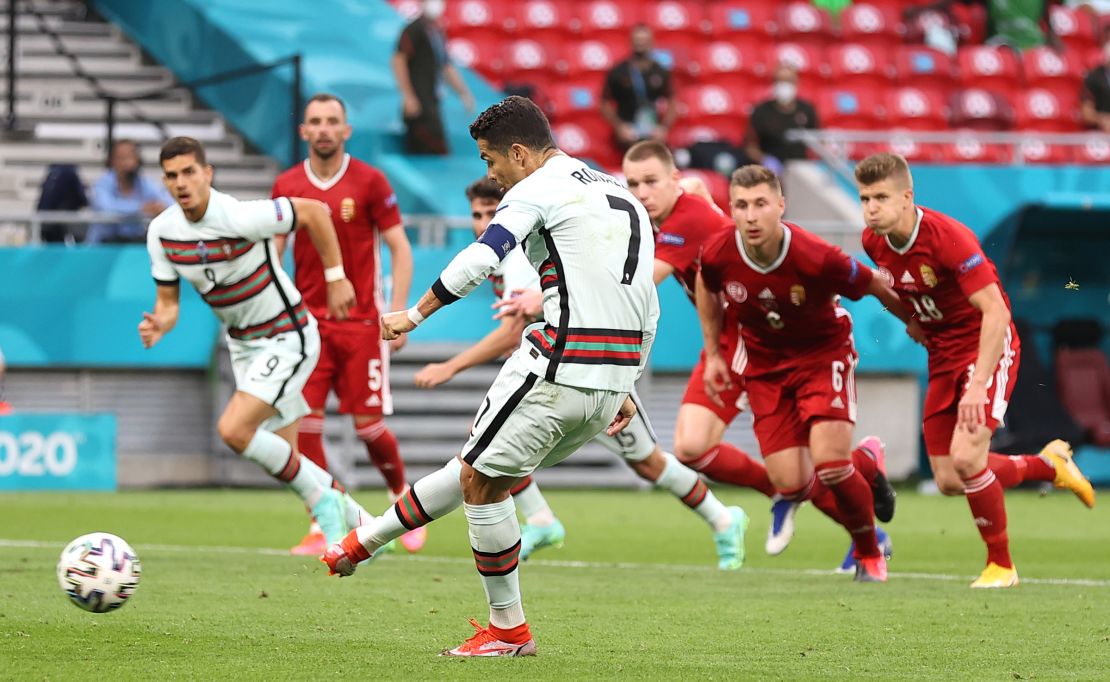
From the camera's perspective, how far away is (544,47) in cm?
2014

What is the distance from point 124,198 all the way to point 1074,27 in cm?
1240

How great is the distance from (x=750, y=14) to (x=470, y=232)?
6656 mm

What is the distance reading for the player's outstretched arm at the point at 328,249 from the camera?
913cm

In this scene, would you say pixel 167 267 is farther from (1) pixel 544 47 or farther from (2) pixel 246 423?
(1) pixel 544 47

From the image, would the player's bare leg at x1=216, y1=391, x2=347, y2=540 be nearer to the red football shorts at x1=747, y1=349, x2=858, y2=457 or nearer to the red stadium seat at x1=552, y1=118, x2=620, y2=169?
the red football shorts at x1=747, y1=349, x2=858, y2=457

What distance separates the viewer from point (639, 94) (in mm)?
17703

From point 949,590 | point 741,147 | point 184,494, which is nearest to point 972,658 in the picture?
point 949,590

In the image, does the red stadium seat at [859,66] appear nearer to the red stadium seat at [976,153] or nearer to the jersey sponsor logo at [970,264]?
the red stadium seat at [976,153]

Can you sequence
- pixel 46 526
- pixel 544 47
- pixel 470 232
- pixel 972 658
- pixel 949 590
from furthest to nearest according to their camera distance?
pixel 544 47 < pixel 470 232 < pixel 46 526 < pixel 949 590 < pixel 972 658

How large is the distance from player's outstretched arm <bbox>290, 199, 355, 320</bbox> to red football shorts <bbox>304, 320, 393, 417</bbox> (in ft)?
3.70

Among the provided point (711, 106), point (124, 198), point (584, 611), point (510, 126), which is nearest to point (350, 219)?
point (584, 611)

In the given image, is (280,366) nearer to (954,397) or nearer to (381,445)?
(381,445)

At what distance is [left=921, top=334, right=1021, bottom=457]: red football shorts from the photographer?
26.5ft

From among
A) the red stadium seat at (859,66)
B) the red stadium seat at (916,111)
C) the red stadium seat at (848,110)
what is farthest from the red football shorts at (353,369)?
the red stadium seat at (859,66)
